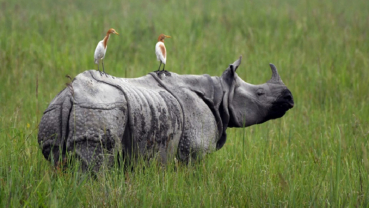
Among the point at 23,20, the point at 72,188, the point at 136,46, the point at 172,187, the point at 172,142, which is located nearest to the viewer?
the point at 72,188

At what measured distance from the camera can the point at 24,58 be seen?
7207mm

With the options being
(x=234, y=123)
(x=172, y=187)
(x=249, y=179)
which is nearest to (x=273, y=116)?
(x=234, y=123)

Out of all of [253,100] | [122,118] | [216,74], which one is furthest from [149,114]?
[216,74]

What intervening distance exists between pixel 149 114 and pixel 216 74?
414 centimetres

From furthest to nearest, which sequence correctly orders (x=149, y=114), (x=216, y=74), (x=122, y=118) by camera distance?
(x=216, y=74), (x=149, y=114), (x=122, y=118)

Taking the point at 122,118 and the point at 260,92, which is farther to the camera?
the point at 260,92

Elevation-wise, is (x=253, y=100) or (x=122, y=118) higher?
(x=253, y=100)

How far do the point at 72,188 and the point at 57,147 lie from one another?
0.29 meters

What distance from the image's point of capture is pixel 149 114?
140 inches

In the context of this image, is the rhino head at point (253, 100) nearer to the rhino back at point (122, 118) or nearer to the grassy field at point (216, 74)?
the grassy field at point (216, 74)

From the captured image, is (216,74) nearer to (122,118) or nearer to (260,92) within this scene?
(260,92)

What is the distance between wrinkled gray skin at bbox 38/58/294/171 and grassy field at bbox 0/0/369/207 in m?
0.15

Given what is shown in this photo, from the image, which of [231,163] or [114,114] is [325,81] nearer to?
[231,163]

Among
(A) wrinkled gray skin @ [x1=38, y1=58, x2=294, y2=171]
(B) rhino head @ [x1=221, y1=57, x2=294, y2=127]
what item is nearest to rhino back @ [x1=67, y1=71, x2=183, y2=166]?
(A) wrinkled gray skin @ [x1=38, y1=58, x2=294, y2=171]
